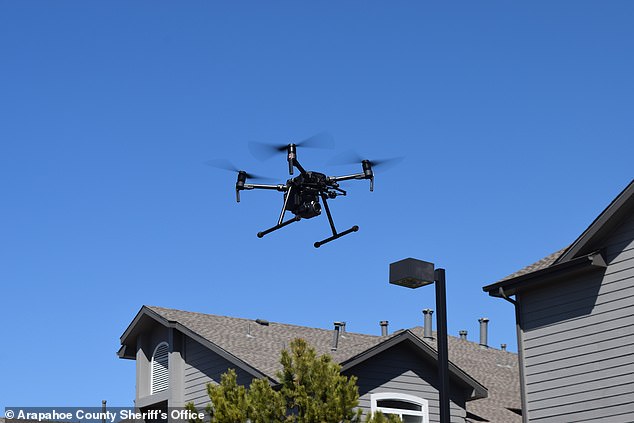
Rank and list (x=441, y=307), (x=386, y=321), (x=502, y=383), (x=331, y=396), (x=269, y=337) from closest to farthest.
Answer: (x=441, y=307) < (x=331, y=396) < (x=269, y=337) < (x=502, y=383) < (x=386, y=321)

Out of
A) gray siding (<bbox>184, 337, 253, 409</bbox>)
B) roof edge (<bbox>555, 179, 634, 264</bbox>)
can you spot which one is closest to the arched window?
gray siding (<bbox>184, 337, 253, 409</bbox>)

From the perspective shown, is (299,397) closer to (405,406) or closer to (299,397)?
(299,397)

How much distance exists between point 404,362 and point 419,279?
590 inches

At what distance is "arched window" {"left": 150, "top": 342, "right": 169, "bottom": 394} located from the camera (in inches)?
1230

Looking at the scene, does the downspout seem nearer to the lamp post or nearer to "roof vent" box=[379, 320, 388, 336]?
the lamp post

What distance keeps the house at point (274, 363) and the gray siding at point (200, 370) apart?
0.09 ft

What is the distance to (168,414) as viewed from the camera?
98.7 ft

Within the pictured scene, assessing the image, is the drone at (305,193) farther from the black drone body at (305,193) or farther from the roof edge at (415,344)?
the roof edge at (415,344)

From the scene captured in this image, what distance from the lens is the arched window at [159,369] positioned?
3123 cm

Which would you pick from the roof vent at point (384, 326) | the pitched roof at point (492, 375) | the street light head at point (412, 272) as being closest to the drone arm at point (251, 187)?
Result: the street light head at point (412, 272)

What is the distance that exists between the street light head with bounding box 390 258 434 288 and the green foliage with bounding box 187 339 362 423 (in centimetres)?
567

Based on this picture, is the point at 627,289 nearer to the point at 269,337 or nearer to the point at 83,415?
the point at 269,337

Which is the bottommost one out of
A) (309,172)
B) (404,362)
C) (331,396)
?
(331,396)

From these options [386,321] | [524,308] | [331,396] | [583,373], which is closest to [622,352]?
[583,373]
